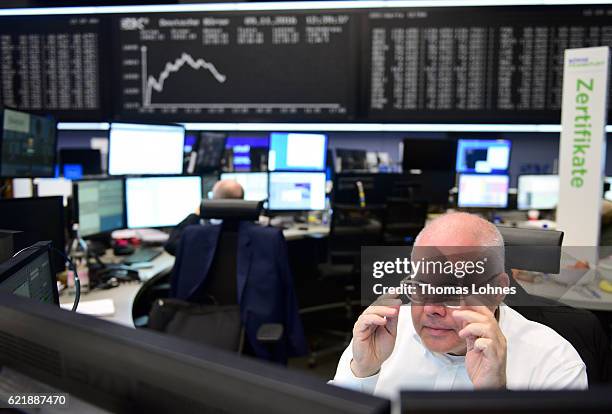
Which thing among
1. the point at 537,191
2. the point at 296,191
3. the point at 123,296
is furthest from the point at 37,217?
the point at 537,191

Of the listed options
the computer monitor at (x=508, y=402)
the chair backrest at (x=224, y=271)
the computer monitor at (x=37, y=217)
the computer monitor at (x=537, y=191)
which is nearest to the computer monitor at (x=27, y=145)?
the computer monitor at (x=37, y=217)

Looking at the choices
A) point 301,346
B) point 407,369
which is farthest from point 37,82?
point 407,369

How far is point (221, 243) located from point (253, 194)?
5.75ft

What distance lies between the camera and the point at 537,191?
15.9 feet

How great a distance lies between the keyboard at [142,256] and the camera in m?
2.84

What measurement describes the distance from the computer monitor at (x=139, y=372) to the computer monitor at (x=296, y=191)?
11.7 ft

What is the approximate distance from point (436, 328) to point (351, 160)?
13.5 ft

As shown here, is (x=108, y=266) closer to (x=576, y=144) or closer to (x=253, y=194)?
(x=253, y=194)

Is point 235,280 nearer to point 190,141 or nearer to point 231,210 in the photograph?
point 231,210

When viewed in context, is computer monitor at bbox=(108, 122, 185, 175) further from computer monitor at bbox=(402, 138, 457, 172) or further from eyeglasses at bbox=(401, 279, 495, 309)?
eyeglasses at bbox=(401, 279, 495, 309)

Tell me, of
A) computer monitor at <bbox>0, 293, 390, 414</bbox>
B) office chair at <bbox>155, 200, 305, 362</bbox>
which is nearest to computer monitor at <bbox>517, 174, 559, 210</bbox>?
office chair at <bbox>155, 200, 305, 362</bbox>

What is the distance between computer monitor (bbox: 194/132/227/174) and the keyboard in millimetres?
992

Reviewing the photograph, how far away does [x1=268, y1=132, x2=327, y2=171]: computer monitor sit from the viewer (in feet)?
13.5

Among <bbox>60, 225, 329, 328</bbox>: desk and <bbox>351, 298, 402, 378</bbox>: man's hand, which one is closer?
<bbox>351, 298, 402, 378</bbox>: man's hand
